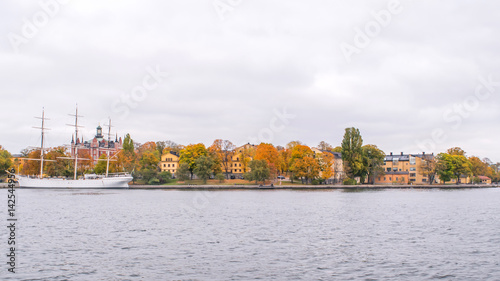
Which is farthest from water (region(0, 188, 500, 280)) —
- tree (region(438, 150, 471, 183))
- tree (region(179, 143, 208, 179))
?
tree (region(438, 150, 471, 183))

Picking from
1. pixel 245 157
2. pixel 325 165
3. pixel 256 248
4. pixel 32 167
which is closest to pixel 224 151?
pixel 245 157

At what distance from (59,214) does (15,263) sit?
95.9 feet

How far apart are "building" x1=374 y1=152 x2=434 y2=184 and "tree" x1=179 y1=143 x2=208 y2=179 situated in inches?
2603

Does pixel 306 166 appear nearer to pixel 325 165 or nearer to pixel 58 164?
pixel 325 165

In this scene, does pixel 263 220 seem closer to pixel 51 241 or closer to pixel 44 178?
pixel 51 241

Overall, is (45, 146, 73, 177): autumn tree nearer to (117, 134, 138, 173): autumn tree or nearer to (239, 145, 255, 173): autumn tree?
(117, 134, 138, 173): autumn tree

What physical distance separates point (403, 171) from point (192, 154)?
82345mm

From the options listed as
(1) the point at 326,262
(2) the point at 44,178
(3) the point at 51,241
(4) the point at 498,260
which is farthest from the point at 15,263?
(2) the point at 44,178

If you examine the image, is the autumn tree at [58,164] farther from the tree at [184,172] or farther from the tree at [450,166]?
the tree at [450,166]

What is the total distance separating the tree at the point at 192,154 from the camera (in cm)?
14588

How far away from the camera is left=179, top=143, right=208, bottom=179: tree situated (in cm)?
14588

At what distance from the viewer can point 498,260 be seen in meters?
26.1

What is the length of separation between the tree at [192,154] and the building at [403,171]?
66.1 metres

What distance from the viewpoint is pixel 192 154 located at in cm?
14750
